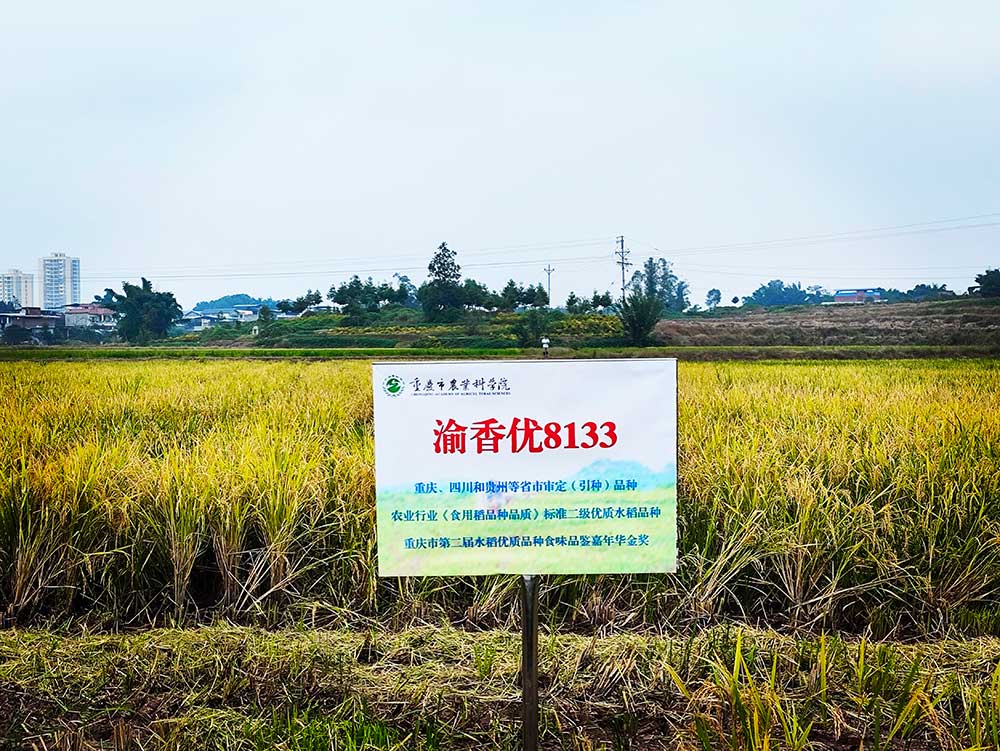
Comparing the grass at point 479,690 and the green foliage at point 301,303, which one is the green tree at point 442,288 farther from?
the grass at point 479,690

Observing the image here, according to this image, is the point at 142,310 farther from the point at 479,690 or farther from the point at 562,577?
the point at 479,690

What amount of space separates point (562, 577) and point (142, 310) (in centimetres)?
223

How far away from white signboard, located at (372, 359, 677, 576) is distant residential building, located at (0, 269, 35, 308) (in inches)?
110

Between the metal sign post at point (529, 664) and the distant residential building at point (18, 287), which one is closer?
the metal sign post at point (529, 664)

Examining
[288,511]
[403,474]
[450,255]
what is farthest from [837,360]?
[403,474]

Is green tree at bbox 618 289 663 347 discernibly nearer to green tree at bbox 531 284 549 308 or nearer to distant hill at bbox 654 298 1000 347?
distant hill at bbox 654 298 1000 347

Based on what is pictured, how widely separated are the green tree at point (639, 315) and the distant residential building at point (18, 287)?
101 inches

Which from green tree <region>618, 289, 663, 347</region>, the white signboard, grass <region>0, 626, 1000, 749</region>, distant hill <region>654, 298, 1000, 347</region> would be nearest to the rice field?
grass <region>0, 626, 1000, 749</region>

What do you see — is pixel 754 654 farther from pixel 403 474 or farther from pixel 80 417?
pixel 80 417

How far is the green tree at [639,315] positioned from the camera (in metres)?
3.77

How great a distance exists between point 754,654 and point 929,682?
→ 1.41 feet

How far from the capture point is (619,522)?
1849 mm

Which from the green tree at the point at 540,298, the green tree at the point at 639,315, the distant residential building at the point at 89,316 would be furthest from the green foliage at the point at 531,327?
the distant residential building at the point at 89,316

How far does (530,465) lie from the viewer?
184 cm
